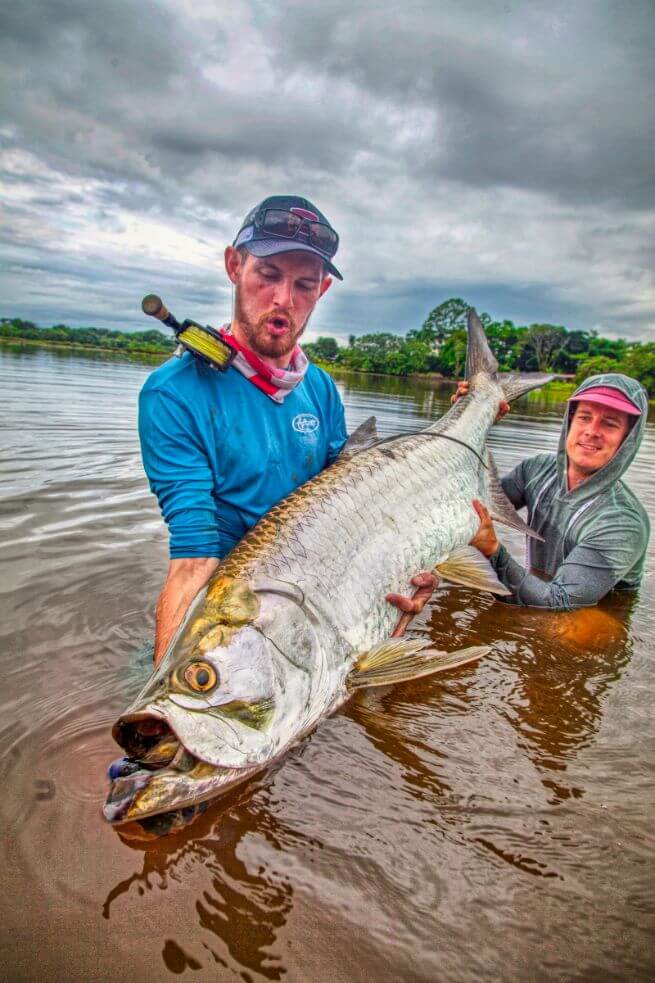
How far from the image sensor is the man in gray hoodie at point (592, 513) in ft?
12.9

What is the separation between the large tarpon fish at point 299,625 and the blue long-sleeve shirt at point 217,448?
1.11ft

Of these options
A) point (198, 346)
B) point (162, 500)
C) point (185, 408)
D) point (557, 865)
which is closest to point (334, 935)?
point (557, 865)

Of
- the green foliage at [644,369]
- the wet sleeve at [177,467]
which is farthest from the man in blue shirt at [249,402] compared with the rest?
the green foliage at [644,369]

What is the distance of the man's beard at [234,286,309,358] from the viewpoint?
3090mm

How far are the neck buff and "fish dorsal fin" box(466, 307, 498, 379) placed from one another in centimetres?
202

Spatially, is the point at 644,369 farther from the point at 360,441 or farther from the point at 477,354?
the point at 360,441

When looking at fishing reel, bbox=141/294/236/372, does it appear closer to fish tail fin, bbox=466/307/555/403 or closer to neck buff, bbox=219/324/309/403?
neck buff, bbox=219/324/309/403

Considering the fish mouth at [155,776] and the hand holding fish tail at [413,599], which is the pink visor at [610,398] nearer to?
the hand holding fish tail at [413,599]

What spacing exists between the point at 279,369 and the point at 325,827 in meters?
2.31

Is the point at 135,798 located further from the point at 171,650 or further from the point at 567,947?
the point at 567,947

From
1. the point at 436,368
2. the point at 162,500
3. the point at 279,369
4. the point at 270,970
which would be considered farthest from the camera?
the point at 436,368

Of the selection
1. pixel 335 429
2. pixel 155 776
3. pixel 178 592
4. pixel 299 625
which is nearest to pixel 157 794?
pixel 155 776

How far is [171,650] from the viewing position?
1898 millimetres

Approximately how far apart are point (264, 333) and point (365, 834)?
2.49m
